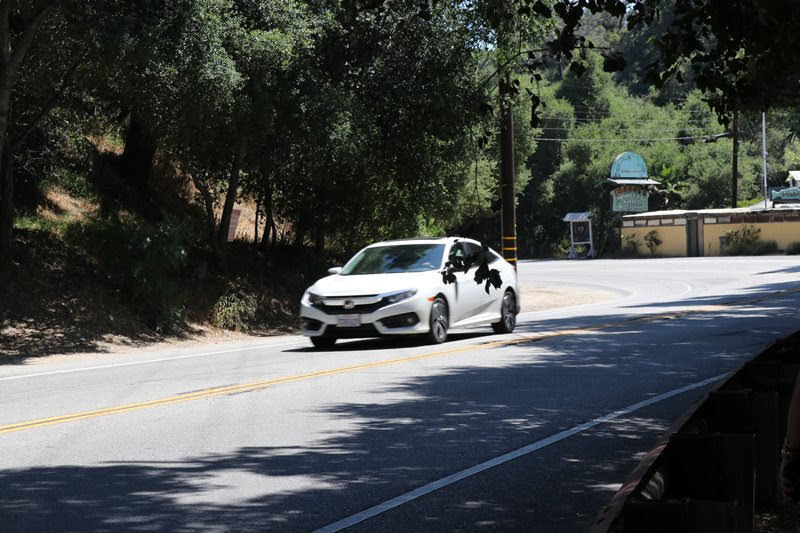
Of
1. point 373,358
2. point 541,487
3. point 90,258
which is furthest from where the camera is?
point 90,258

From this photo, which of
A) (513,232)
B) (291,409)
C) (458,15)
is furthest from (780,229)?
(291,409)

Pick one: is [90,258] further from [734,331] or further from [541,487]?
[541,487]

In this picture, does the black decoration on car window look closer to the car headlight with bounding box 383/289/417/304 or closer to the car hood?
the car headlight with bounding box 383/289/417/304

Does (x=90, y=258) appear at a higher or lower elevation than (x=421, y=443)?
higher

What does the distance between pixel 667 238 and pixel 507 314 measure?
57755 mm

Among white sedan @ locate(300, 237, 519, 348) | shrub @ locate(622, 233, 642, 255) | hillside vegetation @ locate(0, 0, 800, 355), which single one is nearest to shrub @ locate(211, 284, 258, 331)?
hillside vegetation @ locate(0, 0, 800, 355)

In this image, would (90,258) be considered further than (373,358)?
Yes

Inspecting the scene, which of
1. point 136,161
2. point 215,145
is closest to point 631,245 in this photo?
point 136,161

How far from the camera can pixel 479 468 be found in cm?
739

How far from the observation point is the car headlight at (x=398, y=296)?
15.6m

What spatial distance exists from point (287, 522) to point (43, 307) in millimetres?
14024

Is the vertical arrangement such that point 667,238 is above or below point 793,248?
above

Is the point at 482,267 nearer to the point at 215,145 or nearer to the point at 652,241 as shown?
the point at 215,145

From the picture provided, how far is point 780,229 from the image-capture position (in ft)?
219
